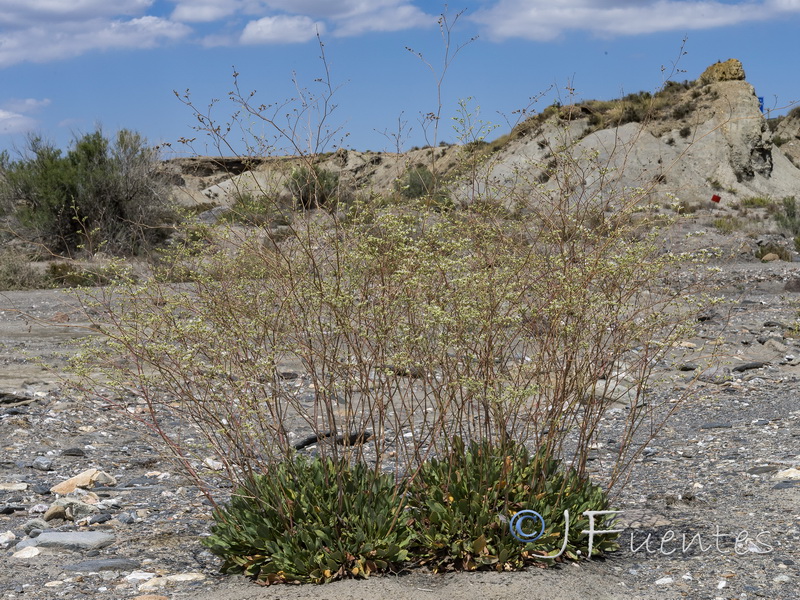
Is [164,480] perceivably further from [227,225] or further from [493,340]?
[493,340]

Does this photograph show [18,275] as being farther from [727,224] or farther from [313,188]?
[727,224]

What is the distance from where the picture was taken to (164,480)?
6328 mm

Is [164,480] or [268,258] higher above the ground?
[268,258]

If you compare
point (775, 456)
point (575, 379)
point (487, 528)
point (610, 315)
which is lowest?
point (775, 456)

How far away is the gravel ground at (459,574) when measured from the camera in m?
4.07

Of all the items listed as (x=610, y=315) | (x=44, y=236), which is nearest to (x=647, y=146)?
(x=44, y=236)

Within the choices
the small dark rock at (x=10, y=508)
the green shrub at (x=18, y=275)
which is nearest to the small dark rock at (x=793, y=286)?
the small dark rock at (x=10, y=508)

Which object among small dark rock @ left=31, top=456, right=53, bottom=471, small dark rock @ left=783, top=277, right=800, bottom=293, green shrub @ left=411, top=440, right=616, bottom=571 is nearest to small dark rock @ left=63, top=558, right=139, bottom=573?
green shrub @ left=411, top=440, right=616, bottom=571

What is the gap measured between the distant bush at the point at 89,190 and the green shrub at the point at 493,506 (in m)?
17.9

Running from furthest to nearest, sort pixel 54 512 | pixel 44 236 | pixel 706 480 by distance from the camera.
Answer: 1. pixel 44 236
2. pixel 706 480
3. pixel 54 512

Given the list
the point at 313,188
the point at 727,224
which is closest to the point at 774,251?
the point at 727,224

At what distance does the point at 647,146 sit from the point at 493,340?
2966cm

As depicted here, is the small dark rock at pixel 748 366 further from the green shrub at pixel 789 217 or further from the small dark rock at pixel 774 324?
the green shrub at pixel 789 217

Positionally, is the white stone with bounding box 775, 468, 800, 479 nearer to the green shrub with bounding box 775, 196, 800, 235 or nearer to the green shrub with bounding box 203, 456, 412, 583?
the green shrub with bounding box 203, 456, 412, 583
